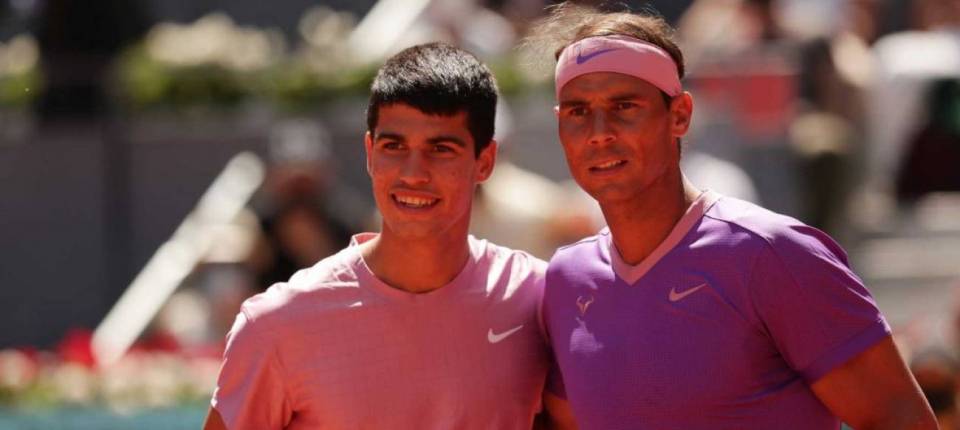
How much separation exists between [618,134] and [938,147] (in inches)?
254

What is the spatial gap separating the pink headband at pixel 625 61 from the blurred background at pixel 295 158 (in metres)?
4.56

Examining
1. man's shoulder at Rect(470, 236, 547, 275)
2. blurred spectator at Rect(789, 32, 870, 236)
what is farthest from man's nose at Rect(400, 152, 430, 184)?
blurred spectator at Rect(789, 32, 870, 236)

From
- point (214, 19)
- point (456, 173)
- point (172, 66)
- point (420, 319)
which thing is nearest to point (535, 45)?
point (456, 173)

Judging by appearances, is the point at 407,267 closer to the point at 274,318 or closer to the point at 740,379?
the point at 274,318

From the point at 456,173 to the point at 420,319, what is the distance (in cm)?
36

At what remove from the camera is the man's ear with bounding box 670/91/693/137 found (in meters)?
4.26

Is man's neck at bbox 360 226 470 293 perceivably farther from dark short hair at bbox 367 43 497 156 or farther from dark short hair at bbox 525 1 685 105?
dark short hair at bbox 525 1 685 105

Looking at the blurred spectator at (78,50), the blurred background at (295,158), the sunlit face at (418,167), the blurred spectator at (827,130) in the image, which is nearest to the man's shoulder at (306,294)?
the sunlit face at (418,167)

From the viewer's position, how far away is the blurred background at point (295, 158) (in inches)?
367

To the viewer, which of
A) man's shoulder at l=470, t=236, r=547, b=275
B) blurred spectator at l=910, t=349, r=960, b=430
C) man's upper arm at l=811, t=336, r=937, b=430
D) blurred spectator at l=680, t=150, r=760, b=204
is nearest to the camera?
man's upper arm at l=811, t=336, r=937, b=430

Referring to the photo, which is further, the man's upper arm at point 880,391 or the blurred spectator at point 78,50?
the blurred spectator at point 78,50

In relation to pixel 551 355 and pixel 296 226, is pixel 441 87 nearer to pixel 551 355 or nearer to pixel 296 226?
pixel 551 355

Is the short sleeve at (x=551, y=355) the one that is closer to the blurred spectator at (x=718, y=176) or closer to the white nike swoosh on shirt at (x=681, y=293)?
the white nike swoosh on shirt at (x=681, y=293)

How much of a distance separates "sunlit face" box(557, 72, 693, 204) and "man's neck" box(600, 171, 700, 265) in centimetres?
2
